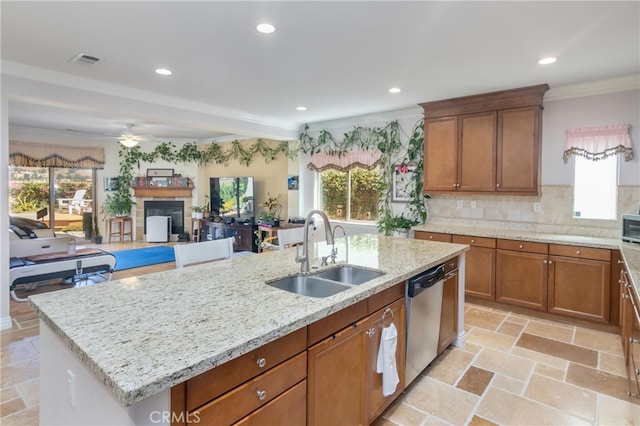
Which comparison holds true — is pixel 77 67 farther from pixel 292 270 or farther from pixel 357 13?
pixel 292 270

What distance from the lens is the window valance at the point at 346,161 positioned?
564 centimetres

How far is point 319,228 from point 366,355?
4.66 meters

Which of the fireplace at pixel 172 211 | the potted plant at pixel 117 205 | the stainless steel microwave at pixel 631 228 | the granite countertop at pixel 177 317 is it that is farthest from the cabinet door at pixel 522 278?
the potted plant at pixel 117 205

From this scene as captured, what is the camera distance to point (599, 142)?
379 cm

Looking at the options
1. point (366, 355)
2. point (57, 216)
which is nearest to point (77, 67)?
point (366, 355)

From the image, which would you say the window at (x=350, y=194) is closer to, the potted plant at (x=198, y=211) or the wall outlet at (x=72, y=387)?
the potted plant at (x=198, y=211)

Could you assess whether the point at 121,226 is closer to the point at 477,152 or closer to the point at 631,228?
the point at 477,152

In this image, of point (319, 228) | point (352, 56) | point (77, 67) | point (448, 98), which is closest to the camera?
point (352, 56)

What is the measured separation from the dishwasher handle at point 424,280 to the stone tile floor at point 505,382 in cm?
75

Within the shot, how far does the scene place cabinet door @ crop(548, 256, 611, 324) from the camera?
11.2ft

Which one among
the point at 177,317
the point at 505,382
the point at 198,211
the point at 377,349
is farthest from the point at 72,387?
the point at 198,211

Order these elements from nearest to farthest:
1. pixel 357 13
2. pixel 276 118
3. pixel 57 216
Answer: pixel 357 13
pixel 276 118
pixel 57 216

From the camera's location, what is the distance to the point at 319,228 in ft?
21.2

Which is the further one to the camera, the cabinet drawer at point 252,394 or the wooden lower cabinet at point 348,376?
the wooden lower cabinet at point 348,376
